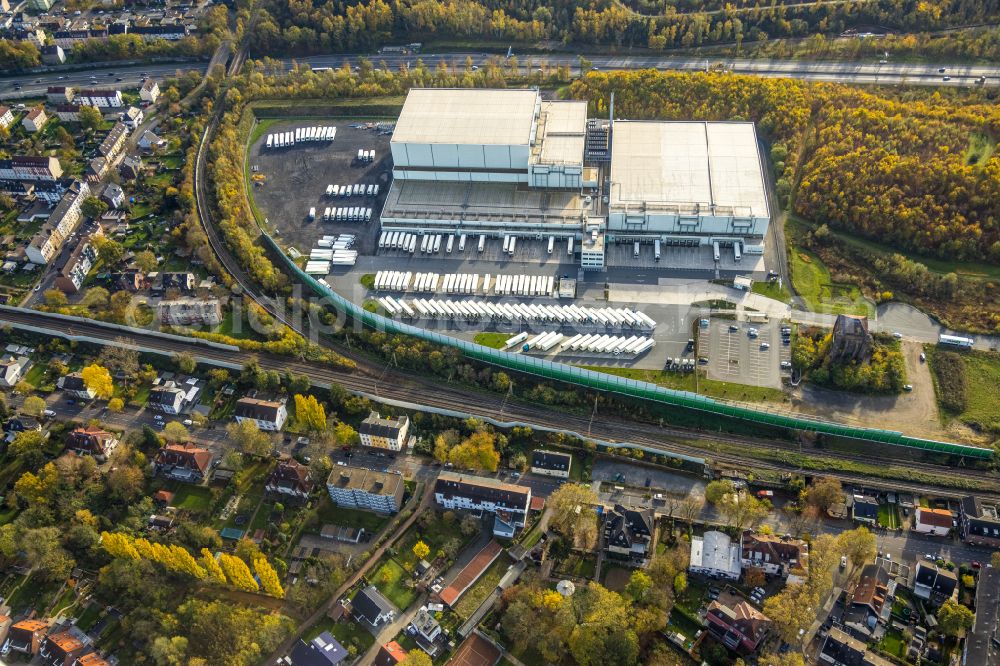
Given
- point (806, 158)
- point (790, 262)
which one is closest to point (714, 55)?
point (806, 158)

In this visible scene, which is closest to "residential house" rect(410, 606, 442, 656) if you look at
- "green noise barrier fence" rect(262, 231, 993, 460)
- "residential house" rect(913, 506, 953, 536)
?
"green noise barrier fence" rect(262, 231, 993, 460)

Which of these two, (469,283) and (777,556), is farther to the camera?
(469,283)

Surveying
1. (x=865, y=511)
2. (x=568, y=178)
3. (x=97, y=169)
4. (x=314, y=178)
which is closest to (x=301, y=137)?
(x=314, y=178)

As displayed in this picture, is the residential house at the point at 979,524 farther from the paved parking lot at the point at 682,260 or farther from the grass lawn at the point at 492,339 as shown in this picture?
the grass lawn at the point at 492,339

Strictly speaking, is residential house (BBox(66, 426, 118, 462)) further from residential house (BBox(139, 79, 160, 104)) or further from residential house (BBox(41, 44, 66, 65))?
residential house (BBox(41, 44, 66, 65))

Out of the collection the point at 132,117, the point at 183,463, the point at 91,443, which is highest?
the point at 132,117

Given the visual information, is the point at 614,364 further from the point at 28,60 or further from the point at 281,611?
the point at 28,60

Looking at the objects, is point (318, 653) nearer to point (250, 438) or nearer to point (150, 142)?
point (250, 438)

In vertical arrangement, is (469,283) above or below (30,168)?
below
